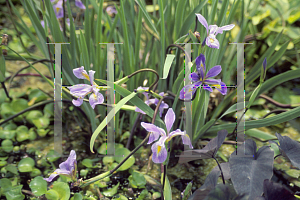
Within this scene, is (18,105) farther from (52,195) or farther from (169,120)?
(169,120)

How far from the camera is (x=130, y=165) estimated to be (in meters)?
0.99

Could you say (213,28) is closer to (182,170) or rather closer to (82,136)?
(182,170)

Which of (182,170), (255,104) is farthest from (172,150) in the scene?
(255,104)

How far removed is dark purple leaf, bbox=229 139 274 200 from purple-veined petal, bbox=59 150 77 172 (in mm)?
524

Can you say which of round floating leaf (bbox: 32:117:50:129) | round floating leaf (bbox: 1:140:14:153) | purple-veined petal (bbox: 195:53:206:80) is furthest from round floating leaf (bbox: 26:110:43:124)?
purple-veined petal (bbox: 195:53:206:80)

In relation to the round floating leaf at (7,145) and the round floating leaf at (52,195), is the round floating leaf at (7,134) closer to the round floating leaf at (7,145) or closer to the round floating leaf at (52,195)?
the round floating leaf at (7,145)

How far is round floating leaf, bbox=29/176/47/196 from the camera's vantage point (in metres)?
0.85

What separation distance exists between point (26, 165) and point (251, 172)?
34.4 inches

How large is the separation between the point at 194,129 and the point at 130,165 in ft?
1.02

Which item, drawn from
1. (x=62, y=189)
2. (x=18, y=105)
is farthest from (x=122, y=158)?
(x=18, y=105)

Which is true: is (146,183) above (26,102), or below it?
below

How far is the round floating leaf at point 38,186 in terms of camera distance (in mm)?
855

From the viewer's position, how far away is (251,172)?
0.68 metres

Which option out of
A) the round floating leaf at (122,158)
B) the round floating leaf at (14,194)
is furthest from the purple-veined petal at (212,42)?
the round floating leaf at (14,194)
